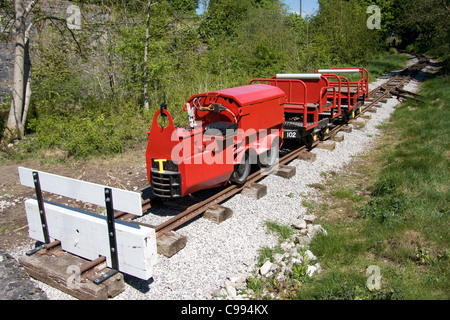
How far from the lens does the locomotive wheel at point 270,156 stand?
7.63 metres

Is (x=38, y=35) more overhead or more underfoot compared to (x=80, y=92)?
more overhead

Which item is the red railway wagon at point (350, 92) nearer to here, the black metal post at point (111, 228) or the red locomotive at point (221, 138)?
the red locomotive at point (221, 138)

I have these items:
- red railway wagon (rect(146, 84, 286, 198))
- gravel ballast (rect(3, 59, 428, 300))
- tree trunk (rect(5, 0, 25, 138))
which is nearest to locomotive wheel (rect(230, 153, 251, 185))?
red railway wagon (rect(146, 84, 286, 198))

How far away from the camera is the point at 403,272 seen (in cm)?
421

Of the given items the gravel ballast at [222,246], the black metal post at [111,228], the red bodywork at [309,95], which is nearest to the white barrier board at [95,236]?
the black metal post at [111,228]

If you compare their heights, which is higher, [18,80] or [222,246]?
[18,80]

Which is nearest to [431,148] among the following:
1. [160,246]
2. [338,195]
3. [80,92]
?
[338,195]

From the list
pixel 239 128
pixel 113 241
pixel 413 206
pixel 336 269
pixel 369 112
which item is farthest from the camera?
pixel 369 112

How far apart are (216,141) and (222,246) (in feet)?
6.06

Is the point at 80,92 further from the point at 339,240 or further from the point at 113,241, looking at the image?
the point at 339,240

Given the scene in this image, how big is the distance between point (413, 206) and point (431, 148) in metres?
3.65

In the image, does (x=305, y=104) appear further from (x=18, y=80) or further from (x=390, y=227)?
(x=18, y=80)

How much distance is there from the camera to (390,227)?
5.18 m

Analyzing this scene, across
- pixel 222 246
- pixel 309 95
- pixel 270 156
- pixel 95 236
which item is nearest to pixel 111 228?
pixel 95 236
